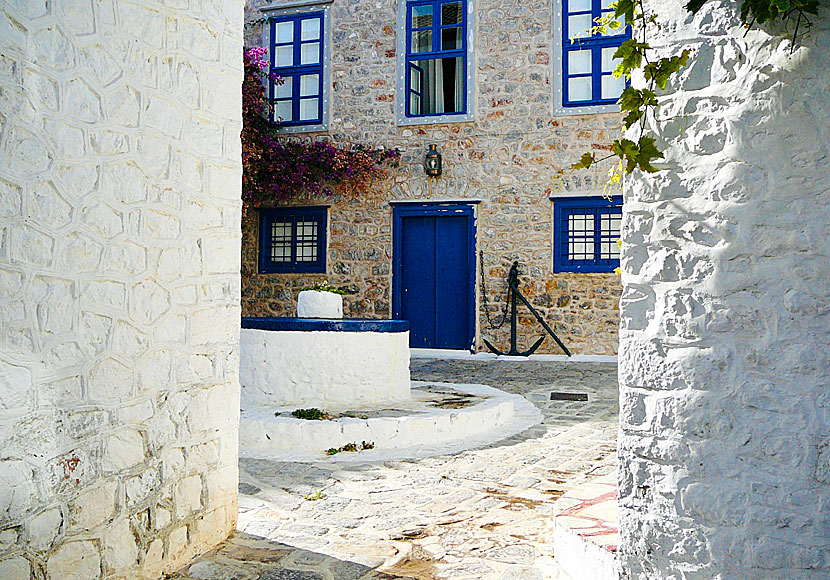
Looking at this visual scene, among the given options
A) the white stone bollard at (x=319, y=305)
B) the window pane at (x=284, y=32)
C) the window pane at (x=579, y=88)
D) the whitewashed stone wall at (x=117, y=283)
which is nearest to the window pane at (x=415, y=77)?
the window pane at (x=284, y=32)

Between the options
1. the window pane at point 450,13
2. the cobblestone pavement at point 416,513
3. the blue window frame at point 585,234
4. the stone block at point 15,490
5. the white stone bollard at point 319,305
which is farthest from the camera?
the window pane at point 450,13

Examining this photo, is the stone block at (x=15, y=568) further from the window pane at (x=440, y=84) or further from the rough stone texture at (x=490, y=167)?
the window pane at (x=440, y=84)

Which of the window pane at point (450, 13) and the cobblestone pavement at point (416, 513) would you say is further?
the window pane at point (450, 13)

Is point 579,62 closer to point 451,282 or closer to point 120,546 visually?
point 451,282

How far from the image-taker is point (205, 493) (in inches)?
122

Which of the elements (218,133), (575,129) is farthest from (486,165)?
(218,133)

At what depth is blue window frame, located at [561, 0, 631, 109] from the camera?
10.6m

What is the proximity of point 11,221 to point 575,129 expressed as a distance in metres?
9.38

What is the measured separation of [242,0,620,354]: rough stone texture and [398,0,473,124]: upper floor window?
18cm

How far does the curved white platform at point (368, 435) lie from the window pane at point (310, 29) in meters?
8.12

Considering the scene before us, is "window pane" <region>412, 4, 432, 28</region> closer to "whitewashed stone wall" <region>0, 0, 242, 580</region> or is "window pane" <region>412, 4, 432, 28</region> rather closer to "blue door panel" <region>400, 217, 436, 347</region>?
"blue door panel" <region>400, 217, 436, 347</region>

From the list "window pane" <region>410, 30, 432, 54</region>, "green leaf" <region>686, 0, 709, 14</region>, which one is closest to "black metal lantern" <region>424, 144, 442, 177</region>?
"window pane" <region>410, 30, 432, 54</region>

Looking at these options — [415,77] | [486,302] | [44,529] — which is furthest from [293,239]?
[44,529]

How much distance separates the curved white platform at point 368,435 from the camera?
15.9 ft
